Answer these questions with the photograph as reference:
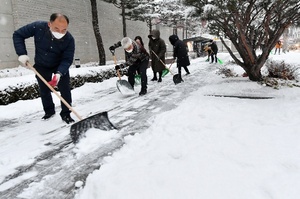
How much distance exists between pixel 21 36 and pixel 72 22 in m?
12.1

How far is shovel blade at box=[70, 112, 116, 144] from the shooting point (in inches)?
130

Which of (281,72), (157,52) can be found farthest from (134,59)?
(281,72)

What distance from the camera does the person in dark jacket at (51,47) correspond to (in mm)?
3857

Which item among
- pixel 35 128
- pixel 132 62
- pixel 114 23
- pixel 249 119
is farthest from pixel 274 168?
pixel 114 23

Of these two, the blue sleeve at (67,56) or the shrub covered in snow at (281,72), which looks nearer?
the blue sleeve at (67,56)

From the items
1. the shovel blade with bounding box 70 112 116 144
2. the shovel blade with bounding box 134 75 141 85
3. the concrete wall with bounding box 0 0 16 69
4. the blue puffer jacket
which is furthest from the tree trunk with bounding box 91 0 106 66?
the shovel blade with bounding box 70 112 116 144

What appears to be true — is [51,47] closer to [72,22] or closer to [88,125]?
[88,125]

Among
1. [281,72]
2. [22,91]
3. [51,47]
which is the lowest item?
[22,91]

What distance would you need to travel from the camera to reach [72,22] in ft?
50.4

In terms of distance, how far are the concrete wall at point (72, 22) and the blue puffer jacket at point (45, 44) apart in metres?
8.44

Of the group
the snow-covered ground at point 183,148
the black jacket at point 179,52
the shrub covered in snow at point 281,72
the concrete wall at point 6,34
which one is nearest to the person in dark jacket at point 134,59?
the snow-covered ground at point 183,148

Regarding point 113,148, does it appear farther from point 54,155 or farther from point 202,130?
point 202,130

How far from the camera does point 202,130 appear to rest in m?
3.50

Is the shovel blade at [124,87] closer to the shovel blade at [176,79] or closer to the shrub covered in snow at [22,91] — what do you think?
the shrub covered in snow at [22,91]
